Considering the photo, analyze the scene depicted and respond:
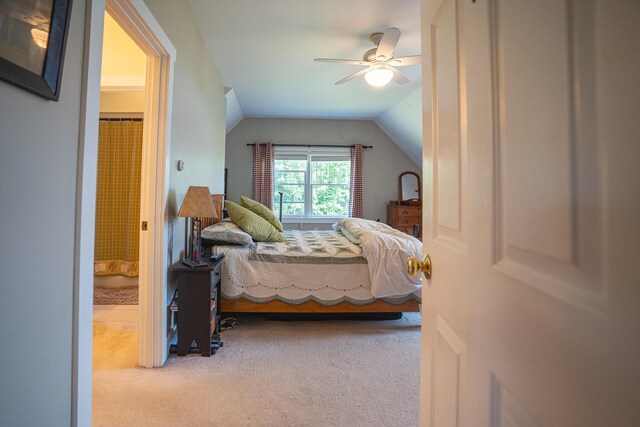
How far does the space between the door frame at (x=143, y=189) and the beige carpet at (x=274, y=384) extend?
0.25 metres

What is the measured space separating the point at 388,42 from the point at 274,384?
8.83 ft

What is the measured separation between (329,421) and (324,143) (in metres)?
4.76

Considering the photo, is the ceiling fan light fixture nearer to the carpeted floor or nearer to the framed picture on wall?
the framed picture on wall

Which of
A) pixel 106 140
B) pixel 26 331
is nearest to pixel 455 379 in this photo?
pixel 26 331

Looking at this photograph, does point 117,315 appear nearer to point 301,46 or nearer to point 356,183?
point 301,46

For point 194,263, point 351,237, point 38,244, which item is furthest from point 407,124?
point 38,244

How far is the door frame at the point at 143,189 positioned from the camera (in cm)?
100

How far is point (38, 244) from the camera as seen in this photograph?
836mm

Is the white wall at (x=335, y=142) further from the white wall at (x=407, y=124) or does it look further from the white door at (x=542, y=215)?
the white door at (x=542, y=215)

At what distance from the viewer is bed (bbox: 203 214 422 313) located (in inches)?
93.4

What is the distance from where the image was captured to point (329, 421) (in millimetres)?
1407

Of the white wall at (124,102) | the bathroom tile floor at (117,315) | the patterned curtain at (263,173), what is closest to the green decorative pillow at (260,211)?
the bathroom tile floor at (117,315)

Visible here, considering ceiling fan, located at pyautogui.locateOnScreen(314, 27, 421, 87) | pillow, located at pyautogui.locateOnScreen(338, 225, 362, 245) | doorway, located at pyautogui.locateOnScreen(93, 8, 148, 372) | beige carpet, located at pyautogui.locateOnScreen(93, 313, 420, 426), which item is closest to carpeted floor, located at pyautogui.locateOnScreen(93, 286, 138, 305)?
doorway, located at pyautogui.locateOnScreen(93, 8, 148, 372)

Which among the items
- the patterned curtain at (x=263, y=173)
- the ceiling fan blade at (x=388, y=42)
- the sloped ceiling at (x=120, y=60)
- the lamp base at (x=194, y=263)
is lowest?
the lamp base at (x=194, y=263)
